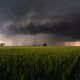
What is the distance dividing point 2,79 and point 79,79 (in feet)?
4.07

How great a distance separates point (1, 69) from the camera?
3.25 m

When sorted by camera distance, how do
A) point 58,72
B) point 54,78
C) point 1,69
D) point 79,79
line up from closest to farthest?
point 79,79
point 54,78
point 58,72
point 1,69

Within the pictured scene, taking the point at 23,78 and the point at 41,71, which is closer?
the point at 23,78

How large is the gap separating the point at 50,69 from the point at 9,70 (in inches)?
29.4

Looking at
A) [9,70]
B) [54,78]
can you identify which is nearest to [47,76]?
[54,78]

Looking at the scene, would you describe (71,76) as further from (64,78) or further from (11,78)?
(11,78)

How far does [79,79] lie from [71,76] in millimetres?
249

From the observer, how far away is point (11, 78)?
2.66 m

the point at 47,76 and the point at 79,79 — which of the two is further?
the point at 47,76

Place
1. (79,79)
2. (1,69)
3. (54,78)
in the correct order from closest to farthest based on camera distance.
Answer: (79,79) < (54,78) < (1,69)

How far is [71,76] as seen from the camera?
108 inches

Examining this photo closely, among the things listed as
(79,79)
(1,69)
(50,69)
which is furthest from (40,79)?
(1,69)

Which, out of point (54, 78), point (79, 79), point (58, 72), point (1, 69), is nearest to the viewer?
point (79, 79)

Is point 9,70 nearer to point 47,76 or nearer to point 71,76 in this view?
point 47,76
